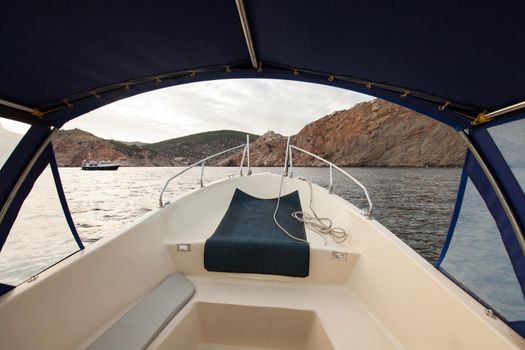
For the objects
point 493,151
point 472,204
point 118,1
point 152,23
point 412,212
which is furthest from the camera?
point 412,212

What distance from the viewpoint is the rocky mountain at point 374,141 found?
92.8 ft

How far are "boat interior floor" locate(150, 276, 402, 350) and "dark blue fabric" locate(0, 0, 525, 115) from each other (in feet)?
4.24

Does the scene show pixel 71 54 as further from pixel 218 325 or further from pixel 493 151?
pixel 493 151

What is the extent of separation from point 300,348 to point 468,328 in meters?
0.87

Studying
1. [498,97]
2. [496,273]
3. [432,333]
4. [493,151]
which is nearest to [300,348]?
[432,333]

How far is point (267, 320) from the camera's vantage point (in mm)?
1267

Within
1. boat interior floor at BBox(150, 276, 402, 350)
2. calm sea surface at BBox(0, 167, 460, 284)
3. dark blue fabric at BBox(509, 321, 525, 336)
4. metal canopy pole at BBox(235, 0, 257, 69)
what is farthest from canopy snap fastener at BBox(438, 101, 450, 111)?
calm sea surface at BBox(0, 167, 460, 284)

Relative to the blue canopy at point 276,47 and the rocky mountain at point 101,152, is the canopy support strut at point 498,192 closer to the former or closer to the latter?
the blue canopy at point 276,47

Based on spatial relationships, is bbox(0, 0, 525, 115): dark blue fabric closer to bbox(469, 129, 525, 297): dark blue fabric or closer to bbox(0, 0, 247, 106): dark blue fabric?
bbox(0, 0, 247, 106): dark blue fabric

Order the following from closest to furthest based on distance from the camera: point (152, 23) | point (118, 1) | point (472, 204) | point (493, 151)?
point (118, 1) → point (152, 23) → point (493, 151) → point (472, 204)

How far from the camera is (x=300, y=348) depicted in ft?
4.16

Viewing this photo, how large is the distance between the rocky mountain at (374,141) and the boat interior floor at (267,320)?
2604cm

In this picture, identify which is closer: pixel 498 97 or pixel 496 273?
pixel 498 97

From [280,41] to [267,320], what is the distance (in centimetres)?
159
